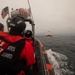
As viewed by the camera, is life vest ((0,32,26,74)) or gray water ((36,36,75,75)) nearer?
life vest ((0,32,26,74))

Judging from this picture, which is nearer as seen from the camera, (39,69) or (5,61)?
(5,61)

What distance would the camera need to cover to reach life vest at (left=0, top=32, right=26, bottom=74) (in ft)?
8.93

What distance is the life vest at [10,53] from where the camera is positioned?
272 centimetres

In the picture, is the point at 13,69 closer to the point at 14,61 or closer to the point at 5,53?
the point at 14,61

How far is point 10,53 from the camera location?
271 cm

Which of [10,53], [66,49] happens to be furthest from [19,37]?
[66,49]

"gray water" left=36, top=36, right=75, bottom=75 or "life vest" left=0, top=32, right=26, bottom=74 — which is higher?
"life vest" left=0, top=32, right=26, bottom=74

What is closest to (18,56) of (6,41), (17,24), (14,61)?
(14,61)

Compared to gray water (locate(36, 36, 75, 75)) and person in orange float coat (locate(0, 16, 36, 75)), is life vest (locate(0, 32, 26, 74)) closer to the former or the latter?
person in orange float coat (locate(0, 16, 36, 75))

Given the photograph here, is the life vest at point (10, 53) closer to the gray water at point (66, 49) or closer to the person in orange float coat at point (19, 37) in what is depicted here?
the person in orange float coat at point (19, 37)

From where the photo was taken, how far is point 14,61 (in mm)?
2742

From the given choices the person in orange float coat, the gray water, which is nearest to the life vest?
the person in orange float coat

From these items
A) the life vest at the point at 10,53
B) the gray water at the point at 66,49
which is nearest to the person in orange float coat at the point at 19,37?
the life vest at the point at 10,53

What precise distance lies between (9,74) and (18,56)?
44 centimetres
